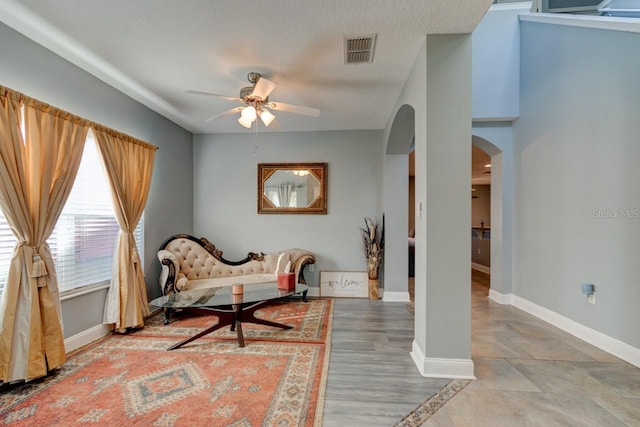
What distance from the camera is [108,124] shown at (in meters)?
2.86

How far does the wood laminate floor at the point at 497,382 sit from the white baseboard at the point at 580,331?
0.08 meters

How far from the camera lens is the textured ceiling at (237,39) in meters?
1.78

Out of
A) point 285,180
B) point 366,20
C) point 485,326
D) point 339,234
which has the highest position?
point 366,20

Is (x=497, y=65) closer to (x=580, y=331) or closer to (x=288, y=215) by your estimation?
(x=580, y=331)

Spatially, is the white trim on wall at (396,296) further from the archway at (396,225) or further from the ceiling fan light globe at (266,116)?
the ceiling fan light globe at (266,116)

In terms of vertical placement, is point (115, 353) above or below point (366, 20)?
below

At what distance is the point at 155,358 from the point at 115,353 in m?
0.43

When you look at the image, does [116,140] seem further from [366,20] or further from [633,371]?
[633,371]

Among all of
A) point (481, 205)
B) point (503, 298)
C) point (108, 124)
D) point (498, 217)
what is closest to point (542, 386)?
point (503, 298)

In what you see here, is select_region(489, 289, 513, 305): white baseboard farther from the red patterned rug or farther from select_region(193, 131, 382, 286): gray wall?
the red patterned rug

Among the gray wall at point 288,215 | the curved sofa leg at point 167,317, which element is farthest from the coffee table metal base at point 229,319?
the gray wall at point 288,215

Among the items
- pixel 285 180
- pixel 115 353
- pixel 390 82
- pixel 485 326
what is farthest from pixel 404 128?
pixel 115 353

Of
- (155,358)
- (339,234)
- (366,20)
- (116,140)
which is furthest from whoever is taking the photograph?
(339,234)

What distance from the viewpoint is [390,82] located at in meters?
2.76
